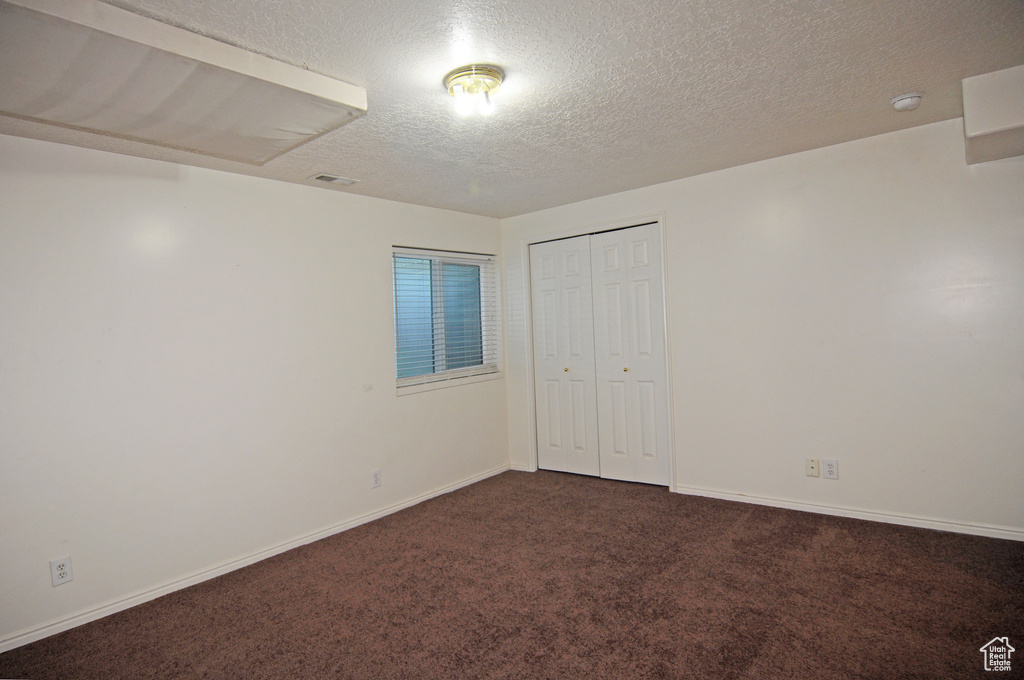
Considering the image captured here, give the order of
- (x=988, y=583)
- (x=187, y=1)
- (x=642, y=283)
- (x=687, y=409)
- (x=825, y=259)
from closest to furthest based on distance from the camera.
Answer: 1. (x=187, y=1)
2. (x=988, y=583)
3. (x=825, y=259)
4. (x=687, y=409)
5. (x=642, y=283)

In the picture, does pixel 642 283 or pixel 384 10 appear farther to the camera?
pixel 642 283

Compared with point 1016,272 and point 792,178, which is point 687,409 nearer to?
point 792,178

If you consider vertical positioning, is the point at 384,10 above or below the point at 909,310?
above

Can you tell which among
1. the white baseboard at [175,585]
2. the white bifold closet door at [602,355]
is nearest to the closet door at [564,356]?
the white bifold closet door at [602,355]

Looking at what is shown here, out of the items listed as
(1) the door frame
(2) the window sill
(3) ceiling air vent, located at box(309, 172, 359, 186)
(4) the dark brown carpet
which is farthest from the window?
(4) the dark brown carpet

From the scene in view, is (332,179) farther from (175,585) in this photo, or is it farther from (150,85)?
(175,585)

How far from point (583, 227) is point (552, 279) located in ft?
1.81

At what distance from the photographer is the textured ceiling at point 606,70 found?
69.4 inches

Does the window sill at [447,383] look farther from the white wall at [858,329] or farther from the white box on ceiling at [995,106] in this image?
the white box on ceiling at [995,106]

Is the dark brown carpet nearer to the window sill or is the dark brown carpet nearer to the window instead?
the window sill

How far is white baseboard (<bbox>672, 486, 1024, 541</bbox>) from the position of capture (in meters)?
2.83

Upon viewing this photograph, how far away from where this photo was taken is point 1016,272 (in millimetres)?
2783

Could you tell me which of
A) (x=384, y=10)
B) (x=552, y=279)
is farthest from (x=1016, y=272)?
(x=384, y=10)

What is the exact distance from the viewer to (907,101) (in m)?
2.58
